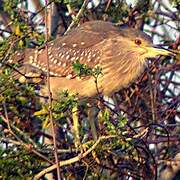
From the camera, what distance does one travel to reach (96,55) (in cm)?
514

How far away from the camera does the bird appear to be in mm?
5027

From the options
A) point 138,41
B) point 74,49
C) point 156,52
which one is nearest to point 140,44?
point 138,41

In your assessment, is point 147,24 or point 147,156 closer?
point 147,156

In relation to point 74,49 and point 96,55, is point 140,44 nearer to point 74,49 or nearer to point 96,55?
point 96,55

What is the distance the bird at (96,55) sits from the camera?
5.03 m

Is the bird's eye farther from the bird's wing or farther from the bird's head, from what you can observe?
the bird's wing

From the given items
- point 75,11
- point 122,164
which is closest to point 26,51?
point 75,11

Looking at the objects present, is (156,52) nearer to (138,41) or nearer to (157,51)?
(157,51)

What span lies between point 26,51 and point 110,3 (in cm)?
70

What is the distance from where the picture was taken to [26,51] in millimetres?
5180

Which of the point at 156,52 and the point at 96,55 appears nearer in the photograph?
the point at 156,52

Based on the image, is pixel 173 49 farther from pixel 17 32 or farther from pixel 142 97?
pixel 17 32

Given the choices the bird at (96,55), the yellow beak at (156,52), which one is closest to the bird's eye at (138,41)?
the bird at (96,55)

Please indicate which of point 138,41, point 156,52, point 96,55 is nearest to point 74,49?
point 96,55
